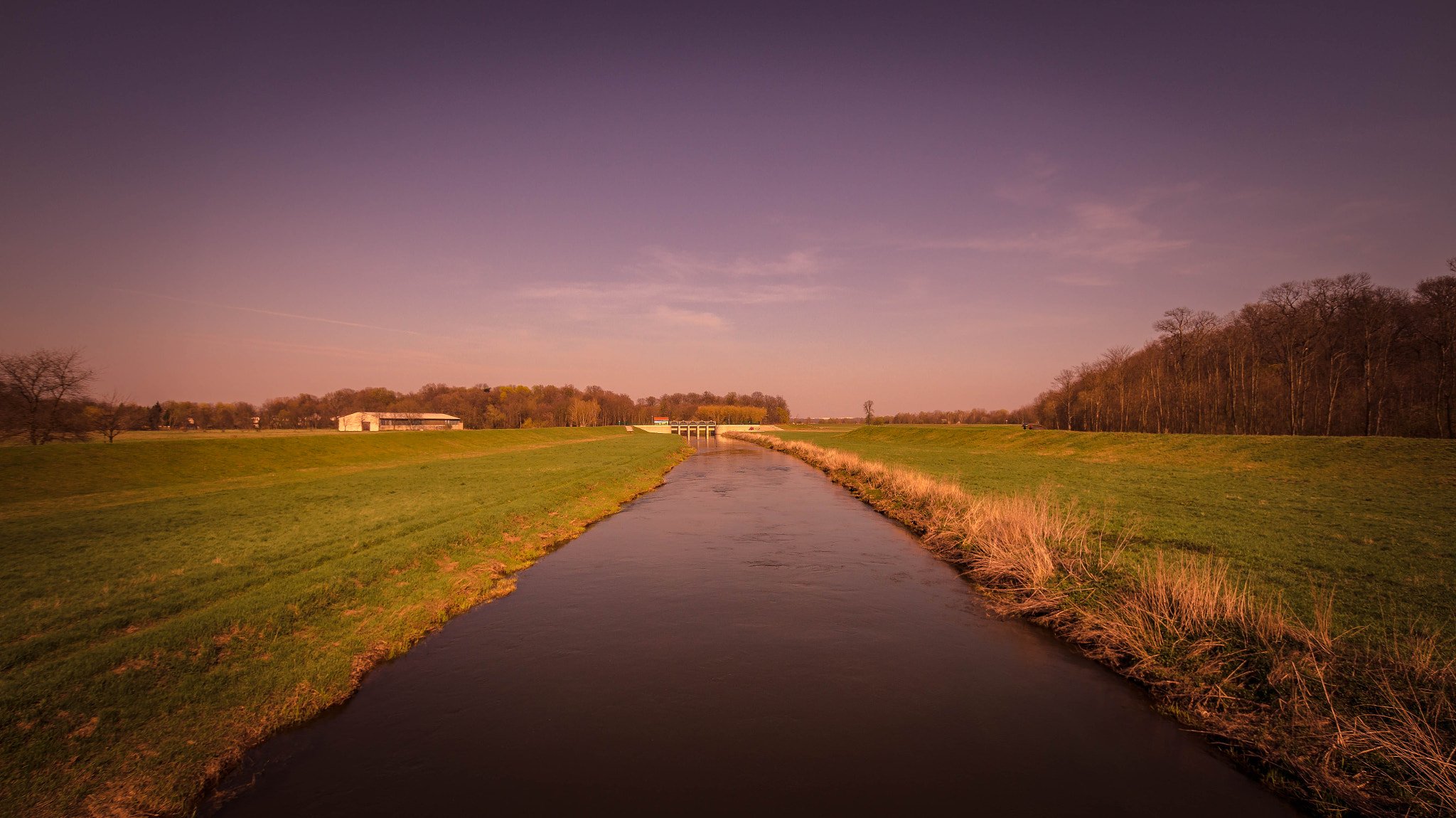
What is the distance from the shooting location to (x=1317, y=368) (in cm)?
4856

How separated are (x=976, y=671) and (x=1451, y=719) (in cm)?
503

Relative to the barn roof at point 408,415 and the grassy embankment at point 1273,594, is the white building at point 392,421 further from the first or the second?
the grassy embankment at point 1273,594

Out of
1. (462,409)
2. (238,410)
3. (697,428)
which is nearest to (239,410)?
(238,410)

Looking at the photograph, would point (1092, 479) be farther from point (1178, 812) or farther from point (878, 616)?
point (1178, 812)

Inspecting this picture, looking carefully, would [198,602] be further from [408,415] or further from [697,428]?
[697,428]

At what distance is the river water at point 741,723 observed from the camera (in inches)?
240

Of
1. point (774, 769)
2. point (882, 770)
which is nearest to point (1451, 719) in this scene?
point (882, 770)

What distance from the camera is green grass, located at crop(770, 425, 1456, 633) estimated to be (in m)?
10.7

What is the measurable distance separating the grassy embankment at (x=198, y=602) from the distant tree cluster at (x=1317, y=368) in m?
56.2

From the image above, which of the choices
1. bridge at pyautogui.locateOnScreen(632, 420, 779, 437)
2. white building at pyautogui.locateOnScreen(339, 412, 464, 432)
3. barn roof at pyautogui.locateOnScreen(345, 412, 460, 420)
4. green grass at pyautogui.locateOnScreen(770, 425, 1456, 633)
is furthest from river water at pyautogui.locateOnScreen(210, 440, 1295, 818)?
bridge at pyautogui.locateOnScreen(632, 420, 779, 437)

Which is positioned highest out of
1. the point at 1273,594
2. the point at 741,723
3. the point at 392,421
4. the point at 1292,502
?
the point at 392,421

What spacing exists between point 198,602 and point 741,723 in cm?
1018

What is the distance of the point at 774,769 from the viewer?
21.5 ft

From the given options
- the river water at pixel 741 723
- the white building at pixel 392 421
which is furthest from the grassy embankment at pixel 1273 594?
the white building at pixel 392 421
